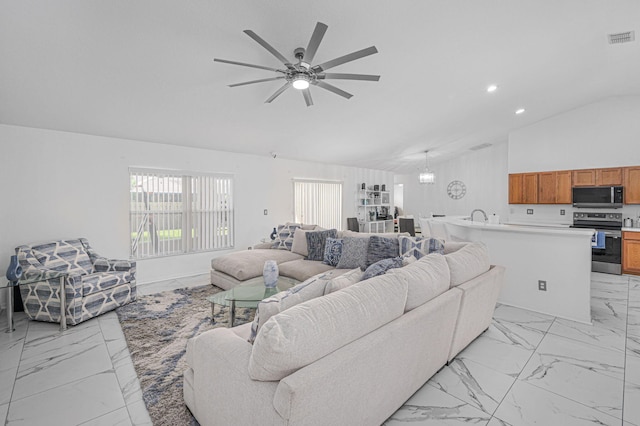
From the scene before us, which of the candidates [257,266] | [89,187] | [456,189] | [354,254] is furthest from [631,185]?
[89,187]

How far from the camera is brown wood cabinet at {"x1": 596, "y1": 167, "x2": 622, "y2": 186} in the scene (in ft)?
18.4

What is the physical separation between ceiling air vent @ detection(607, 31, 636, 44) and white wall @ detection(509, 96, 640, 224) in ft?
8.95

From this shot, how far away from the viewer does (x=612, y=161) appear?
573 centimetres

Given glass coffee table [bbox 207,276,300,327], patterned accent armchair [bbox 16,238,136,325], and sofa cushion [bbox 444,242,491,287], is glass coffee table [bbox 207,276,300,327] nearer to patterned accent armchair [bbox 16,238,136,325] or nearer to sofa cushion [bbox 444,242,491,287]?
patterned accent armchair [bbox 16,238,136,325]

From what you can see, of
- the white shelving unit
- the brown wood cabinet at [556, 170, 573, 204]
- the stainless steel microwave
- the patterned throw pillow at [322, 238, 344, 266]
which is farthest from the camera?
the white shelving unit

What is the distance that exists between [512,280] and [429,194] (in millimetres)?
6536

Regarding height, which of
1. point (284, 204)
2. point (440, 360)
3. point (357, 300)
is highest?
point (284, 204)

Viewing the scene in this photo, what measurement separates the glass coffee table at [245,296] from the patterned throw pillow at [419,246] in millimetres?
1456

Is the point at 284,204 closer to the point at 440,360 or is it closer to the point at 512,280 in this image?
the point at 512,280

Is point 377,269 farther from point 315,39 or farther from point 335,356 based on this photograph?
point 315,39

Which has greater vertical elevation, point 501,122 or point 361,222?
point 501,122

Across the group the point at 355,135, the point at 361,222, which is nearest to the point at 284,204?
the point at 355,135

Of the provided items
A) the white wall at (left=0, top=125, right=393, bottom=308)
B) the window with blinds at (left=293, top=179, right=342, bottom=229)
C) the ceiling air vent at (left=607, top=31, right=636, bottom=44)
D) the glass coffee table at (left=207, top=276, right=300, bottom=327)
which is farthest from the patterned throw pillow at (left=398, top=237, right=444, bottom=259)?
the window with blinds at (left=293, top=179, right=342, bottom=229)

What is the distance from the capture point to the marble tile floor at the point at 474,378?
1878mm
